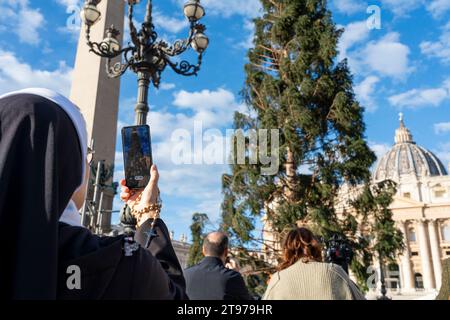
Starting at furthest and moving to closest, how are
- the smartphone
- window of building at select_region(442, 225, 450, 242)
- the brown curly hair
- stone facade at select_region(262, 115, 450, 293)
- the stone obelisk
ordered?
1. window of building at select_region(442, 225, 450, 242)
2. stone facade at select_region(262, 115, 450, 293)
3. the stone obelisk
4. the brown curly hair
5. the smartphone

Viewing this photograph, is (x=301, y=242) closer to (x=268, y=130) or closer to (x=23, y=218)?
(x=23, y=218)

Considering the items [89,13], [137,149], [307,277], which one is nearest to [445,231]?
[89,13]

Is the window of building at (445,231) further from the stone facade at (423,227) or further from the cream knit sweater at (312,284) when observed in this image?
the cream knit sweater at (312,284)

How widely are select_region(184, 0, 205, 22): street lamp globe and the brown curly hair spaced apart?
4.83 metres

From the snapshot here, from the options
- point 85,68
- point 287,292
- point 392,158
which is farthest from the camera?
point 392,158

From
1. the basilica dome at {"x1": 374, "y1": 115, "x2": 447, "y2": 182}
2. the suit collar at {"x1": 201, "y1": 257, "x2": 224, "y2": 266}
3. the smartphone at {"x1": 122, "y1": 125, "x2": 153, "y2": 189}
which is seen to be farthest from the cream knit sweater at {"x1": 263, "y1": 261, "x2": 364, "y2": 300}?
the basilica dome at {"x1": 374, "y1": 115, "x2": 447, "y2": 182}

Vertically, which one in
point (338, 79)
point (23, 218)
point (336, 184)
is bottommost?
point (23, 218)

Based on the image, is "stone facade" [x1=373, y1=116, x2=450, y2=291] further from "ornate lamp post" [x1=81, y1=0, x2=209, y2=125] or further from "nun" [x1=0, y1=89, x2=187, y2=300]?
"nun" [x1=0, y1=89, x2=187, y2=300]

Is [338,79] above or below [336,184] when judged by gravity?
above

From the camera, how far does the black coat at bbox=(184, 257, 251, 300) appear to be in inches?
128

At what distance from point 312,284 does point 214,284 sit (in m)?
1.18
